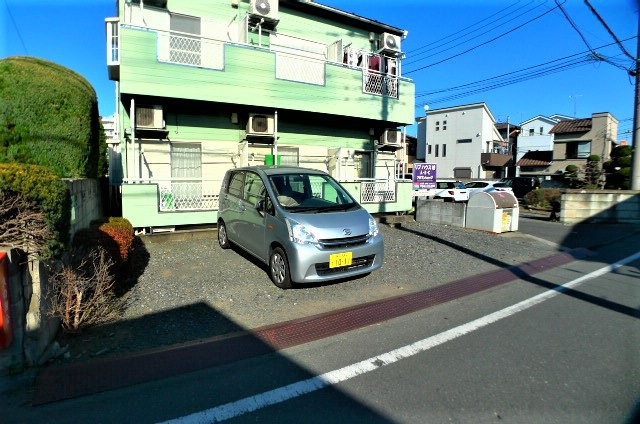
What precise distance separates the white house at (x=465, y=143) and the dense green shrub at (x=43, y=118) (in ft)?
121

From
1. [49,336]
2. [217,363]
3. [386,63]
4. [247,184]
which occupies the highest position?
[386,63]

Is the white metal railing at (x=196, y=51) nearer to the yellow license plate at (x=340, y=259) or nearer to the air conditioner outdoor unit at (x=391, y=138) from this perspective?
the air conditioner outdoor unit at (x=391, y=138)

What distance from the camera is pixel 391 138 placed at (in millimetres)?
12812

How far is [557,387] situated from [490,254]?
536cm

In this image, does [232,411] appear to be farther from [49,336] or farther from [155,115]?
[155,115]

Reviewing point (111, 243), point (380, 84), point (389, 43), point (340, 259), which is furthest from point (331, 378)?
point (389, 43)

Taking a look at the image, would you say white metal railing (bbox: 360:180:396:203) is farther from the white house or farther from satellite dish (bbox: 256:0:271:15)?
the white house

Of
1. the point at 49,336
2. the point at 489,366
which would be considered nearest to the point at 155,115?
the point at 49,336

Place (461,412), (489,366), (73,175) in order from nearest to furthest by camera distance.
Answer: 1. (461,412)
2. (489,366)
3. (73,175)

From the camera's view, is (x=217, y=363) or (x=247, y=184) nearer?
(x=217, y=363)

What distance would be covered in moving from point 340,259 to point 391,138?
866cm

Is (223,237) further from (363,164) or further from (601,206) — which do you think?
(601,206)

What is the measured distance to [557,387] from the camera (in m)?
2.98

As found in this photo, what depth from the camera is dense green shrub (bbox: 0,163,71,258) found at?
9.36 feet
